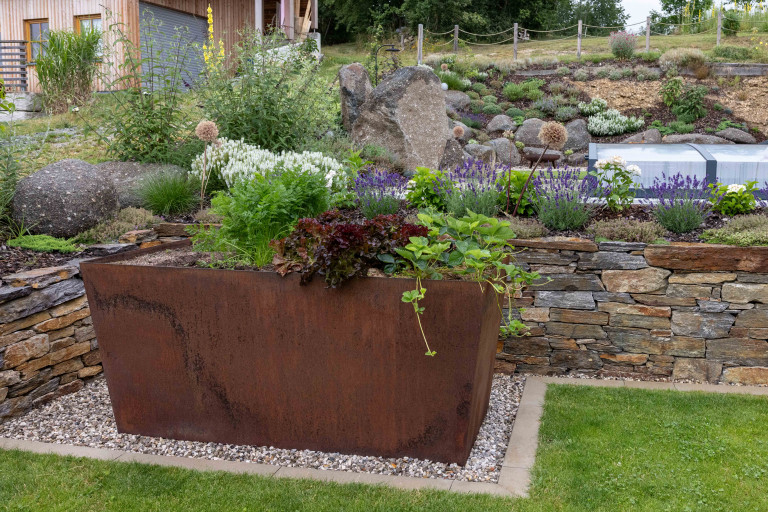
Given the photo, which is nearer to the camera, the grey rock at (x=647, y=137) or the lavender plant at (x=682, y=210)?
the lavender plant at (x=682, y=210)

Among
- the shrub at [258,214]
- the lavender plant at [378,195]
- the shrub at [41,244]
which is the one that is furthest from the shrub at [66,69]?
the shrub at [258,214]

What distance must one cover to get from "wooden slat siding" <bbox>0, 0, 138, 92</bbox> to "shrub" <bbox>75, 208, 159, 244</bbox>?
10.3 m

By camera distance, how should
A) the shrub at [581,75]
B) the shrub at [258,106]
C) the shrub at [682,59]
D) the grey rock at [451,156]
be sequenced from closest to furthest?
the shrub at [258,106]
the grey rock at [451,156]
the shrub at [682,59]
the shrub at [581,75]

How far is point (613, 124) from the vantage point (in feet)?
49.8

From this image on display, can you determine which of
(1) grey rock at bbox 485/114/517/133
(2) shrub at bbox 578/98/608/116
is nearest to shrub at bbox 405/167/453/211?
(1) grey rock at bbox 485/114/517/133

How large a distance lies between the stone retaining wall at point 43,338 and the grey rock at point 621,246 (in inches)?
132

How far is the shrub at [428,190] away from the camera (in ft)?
15.8

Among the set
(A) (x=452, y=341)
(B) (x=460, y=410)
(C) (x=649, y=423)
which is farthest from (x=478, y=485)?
(C) (x=649, y=423)

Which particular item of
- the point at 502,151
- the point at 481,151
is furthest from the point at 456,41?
the point at 481,151

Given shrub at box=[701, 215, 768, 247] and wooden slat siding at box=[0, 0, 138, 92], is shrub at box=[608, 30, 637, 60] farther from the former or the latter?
shrub at box=[701, 215, 768, 247]

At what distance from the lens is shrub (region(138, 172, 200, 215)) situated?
211 inches

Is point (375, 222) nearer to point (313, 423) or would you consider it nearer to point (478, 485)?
point (313, 423)

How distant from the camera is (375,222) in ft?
9.80

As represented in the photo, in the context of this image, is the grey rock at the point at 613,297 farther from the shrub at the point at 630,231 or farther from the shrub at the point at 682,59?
the shrub at the point at 682,59
